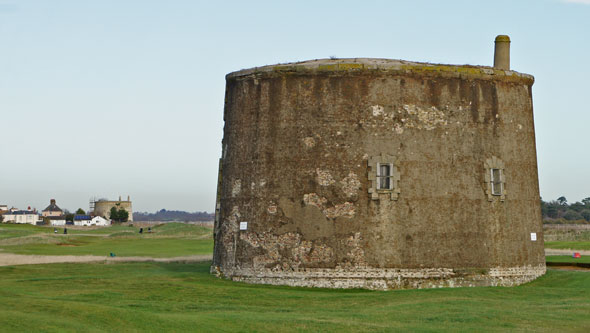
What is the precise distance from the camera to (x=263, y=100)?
90.2 ft

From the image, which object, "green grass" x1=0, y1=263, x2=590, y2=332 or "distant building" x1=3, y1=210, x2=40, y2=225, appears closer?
"green grass" x1=0, y1=263, x2=590, y2=332

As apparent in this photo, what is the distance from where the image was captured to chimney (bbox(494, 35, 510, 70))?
29.9 m

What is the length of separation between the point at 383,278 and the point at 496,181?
5485 mm

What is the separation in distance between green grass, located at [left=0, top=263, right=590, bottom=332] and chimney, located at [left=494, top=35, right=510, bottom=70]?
26.2ft

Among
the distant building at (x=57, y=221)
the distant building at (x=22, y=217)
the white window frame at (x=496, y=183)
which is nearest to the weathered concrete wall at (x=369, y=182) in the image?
the white window frame at (x=496, y=183)

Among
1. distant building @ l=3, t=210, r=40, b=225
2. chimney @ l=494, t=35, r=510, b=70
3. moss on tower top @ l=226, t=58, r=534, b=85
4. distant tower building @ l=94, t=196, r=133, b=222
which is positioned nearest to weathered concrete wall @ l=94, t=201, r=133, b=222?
distant tower building @ l=94, t=196, r=133, b=222

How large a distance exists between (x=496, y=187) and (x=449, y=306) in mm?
8115

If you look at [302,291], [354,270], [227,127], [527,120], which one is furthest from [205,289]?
[527,120]

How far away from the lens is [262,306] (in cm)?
2158

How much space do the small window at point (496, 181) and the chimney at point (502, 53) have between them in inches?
179

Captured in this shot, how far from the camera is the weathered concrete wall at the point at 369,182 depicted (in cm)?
2583

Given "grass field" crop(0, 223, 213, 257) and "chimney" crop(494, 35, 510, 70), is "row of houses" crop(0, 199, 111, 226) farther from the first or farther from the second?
Result: "chimney" crop(494, 35, 510, 70)

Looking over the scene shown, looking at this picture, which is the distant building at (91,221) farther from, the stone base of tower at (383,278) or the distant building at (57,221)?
the stone base of tower at (383,278)

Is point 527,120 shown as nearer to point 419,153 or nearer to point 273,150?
point 419,153
